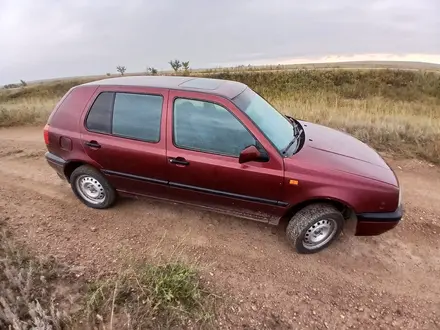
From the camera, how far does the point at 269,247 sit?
3.60m

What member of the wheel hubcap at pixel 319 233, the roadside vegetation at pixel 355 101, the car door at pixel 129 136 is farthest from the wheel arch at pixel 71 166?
the roadside vegetation at pixel 355 101

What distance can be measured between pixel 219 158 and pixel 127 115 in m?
1.21

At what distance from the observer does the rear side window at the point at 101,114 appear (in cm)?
365

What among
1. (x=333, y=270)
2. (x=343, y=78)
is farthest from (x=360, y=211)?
(x=343, y=78)

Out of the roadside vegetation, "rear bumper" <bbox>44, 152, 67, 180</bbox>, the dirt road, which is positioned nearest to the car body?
"rear bumper" <bbox>44, 152, 67, 180</bbox>

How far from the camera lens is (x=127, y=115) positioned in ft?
11.7

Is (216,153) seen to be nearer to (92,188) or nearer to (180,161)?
(180,161)

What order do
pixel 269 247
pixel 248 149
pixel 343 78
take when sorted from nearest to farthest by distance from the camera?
pixel 248 149
pixel 269 247
pixel 343 78

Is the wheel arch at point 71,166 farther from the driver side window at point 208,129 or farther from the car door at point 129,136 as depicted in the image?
the driver side window at point 208,129

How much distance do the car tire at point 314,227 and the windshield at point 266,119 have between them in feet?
2.45

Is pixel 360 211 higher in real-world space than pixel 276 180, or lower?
lower

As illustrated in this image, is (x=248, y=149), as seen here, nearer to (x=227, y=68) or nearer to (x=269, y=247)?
(x=269, y=247)

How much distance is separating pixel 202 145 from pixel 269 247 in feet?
4.63

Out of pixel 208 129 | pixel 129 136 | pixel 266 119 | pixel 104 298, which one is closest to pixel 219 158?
pixel 208 129
